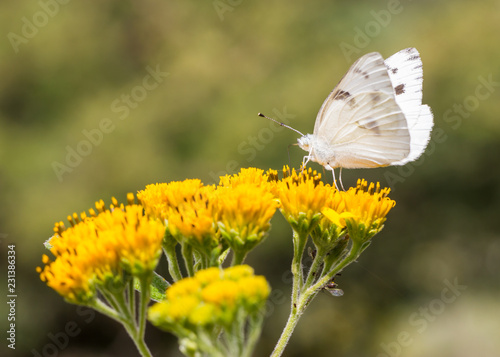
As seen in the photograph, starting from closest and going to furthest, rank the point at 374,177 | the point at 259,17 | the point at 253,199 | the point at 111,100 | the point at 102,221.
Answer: the point at 102,221
the point at 253,199
the point at 374,177
the point at 111,100
the point at 259,17

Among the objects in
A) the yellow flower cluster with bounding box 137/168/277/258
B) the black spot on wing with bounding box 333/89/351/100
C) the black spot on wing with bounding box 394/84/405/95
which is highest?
the black spot on wing with bounding box 333/89/351/100

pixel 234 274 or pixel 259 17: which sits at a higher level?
pixel 259 17

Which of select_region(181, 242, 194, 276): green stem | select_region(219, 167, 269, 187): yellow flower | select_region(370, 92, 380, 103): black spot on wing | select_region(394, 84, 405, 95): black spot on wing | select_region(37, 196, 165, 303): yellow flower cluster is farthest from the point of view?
select_region(394, 84, 405, 95): black spot on wing

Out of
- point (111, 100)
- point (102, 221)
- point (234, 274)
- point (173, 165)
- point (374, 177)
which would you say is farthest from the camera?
point (111, 100)

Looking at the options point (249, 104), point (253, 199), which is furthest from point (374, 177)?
point (253, 199)

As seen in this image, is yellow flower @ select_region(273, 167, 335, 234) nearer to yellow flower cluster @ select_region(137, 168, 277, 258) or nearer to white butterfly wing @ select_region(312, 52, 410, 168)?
yellow flower cluster @ select_region(137, 168, 277, 258)

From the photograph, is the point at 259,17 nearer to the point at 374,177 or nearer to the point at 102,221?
the point at 374,177

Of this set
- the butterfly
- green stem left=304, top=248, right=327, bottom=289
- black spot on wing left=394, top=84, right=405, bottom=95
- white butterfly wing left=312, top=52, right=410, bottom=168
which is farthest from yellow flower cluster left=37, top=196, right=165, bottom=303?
black spot on wing left=394, top=84, right=405, bottom=95
